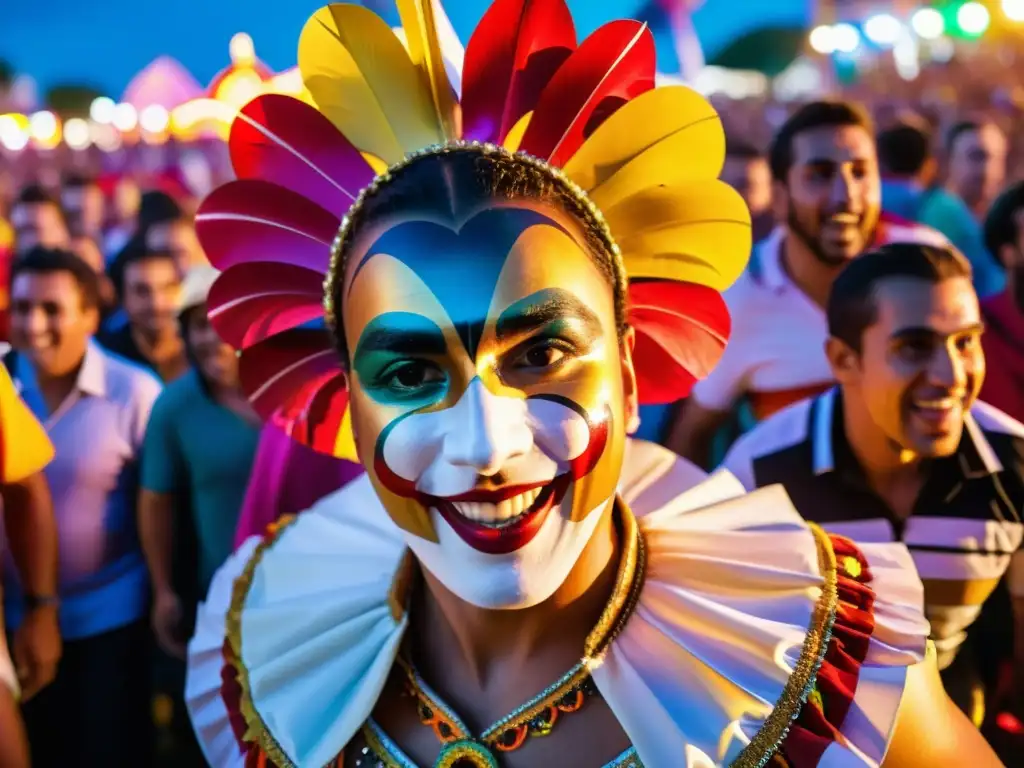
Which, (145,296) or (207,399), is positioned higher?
(145,296)

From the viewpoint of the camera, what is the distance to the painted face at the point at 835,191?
3.11m

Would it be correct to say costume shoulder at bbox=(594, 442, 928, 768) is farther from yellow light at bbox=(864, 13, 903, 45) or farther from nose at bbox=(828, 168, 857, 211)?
yellow light at bbox=(864, 13, 903, 45)

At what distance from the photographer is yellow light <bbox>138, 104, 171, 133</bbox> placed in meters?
20.9

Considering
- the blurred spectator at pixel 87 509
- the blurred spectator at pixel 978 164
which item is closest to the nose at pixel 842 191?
the blurred spectator at pixel 87 509

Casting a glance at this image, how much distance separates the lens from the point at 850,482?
2.29m

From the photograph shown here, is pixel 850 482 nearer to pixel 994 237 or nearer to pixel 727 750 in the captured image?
pixel 727 750

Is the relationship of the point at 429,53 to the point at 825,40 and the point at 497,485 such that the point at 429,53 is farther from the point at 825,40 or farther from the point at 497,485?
the point at 825,40

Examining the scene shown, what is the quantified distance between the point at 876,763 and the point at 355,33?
128 centimetres

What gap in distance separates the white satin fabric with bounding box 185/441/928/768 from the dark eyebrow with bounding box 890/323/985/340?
A: 1.82ft

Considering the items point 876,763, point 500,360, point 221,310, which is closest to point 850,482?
point 876,763

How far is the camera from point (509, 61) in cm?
156

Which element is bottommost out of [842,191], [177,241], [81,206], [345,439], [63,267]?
[345,439]

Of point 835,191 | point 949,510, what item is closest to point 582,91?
point 949,510

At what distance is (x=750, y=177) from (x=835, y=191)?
59.6 inches
